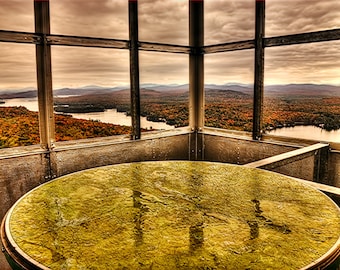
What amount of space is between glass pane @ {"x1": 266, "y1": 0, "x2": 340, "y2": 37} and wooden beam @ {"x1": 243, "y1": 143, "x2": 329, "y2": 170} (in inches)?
65.2

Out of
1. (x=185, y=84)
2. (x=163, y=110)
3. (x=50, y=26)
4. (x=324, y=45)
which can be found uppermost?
(x=50, y=26)

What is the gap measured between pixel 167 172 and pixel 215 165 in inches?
21.1

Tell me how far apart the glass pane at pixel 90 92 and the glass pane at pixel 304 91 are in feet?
7.76

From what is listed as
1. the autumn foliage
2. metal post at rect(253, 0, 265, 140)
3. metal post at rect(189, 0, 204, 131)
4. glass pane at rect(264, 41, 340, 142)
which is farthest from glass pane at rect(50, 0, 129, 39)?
glass pane at rect(264, 41, 340, 142)

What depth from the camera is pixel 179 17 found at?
5918 millimetres

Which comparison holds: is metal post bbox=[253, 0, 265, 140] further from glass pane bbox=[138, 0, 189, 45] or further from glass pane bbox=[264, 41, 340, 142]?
glass pane bbox=[138, 0, 189, 45]

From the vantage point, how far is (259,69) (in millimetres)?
5137

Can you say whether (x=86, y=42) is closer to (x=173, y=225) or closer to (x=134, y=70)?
(x=134, y=70)

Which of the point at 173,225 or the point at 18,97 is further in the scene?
the point at 18,97

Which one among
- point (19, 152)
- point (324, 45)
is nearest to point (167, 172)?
point (19, 152)

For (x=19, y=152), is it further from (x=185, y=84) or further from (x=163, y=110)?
(x=185, y=84)

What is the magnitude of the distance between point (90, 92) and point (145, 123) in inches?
41.6

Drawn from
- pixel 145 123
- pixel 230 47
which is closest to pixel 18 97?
pixel 145 123

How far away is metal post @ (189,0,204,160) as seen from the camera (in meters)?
6.00
